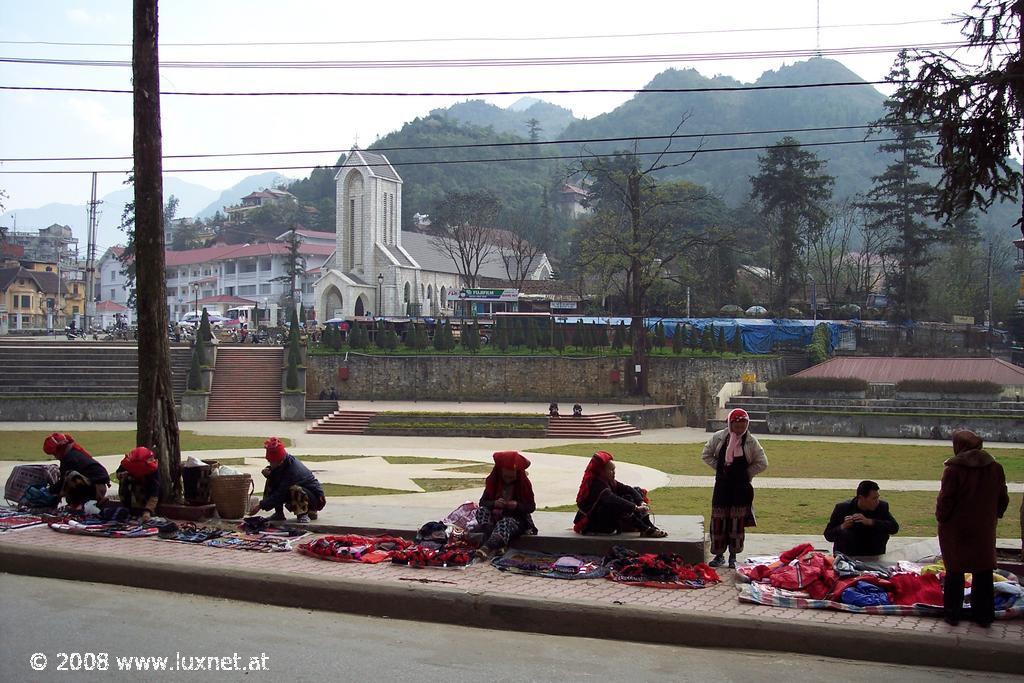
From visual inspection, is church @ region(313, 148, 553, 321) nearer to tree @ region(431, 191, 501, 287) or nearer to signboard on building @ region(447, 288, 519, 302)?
tree @ region(431, 191, 501, 287)

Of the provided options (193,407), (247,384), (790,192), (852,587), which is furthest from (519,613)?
(790,192)

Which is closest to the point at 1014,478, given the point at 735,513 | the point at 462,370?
→ the point at 735,513

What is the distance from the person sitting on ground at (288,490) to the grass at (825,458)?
1218 cm

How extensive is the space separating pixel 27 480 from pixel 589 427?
78.3ft

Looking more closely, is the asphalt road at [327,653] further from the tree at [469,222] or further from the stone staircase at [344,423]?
the tree at [469,222]

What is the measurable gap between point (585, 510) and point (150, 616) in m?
4.21

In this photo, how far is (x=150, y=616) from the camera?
312 inches

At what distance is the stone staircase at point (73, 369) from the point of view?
40.9m

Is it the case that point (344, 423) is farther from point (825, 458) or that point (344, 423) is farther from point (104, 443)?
point (825, 458)

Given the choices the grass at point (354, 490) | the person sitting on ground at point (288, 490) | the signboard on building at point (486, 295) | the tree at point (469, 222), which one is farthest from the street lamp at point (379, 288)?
the person sitting on ground at point (288, 490)

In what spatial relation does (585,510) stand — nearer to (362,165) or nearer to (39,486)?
(39,486)

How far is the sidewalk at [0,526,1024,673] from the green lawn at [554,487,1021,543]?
443cm

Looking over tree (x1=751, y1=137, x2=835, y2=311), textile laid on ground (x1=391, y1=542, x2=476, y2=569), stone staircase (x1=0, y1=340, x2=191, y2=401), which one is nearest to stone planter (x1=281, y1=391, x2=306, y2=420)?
stone staircase (x1=0, y1=340, x2=191, y2=401)

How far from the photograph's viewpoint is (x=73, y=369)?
42.5 meters
